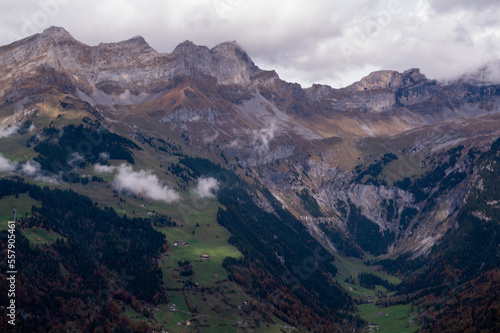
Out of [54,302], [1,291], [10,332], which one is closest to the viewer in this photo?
[10,332]

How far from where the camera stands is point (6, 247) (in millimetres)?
196250

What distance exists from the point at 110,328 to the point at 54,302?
916 inches

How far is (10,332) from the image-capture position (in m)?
156

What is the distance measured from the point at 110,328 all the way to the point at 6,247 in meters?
53.7

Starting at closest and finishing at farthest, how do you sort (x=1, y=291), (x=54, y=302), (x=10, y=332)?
(x=10, y=332) < (x=1, y=291) < (x=54, y=302)

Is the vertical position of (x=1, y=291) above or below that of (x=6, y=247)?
below

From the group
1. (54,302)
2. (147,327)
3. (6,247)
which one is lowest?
(147,327)

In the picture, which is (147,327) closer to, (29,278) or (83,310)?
(83,310)

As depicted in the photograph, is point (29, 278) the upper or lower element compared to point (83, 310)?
upper

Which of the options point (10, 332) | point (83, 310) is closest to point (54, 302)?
point (83, 310)

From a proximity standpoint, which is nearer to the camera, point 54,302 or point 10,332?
point 10,332

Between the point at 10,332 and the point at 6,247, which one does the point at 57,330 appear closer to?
the point at 10,332

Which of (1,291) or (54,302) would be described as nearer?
(1,291)

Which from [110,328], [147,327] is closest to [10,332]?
[110,328]
